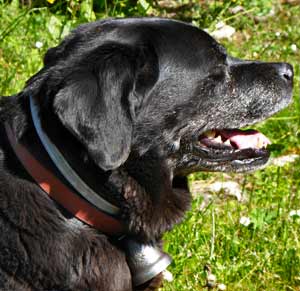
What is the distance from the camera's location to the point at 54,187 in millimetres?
3145

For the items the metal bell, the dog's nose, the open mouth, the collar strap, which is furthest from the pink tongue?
the collar strap

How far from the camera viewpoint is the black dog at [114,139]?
3084mm

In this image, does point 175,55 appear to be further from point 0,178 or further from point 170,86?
point 0,178

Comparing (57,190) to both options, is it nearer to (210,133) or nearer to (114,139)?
(114,139)

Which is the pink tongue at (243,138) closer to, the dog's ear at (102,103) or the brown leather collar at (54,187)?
the dog's ear at (102,103)

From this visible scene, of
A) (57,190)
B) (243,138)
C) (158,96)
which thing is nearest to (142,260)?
(57,190)

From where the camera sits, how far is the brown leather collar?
3.14m

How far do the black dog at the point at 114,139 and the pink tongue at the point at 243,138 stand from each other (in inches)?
2.9

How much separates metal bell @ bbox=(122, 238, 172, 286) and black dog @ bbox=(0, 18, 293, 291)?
4 centimetres

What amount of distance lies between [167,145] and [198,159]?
0.21 m

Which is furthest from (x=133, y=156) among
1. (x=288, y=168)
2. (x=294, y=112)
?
(x=294, y=112)

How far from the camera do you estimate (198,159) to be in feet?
11.7

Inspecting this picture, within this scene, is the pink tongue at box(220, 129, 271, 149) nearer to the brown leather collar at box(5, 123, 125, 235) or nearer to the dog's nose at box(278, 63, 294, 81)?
the dog's nose at box(278, 63, 294, 81)

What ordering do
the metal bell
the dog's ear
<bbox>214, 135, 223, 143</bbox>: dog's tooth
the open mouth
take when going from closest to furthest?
the dog's ear → the metal bell → the open mouth → <bbox>214, 135, 223, 143</bbox>: dog's tooth
